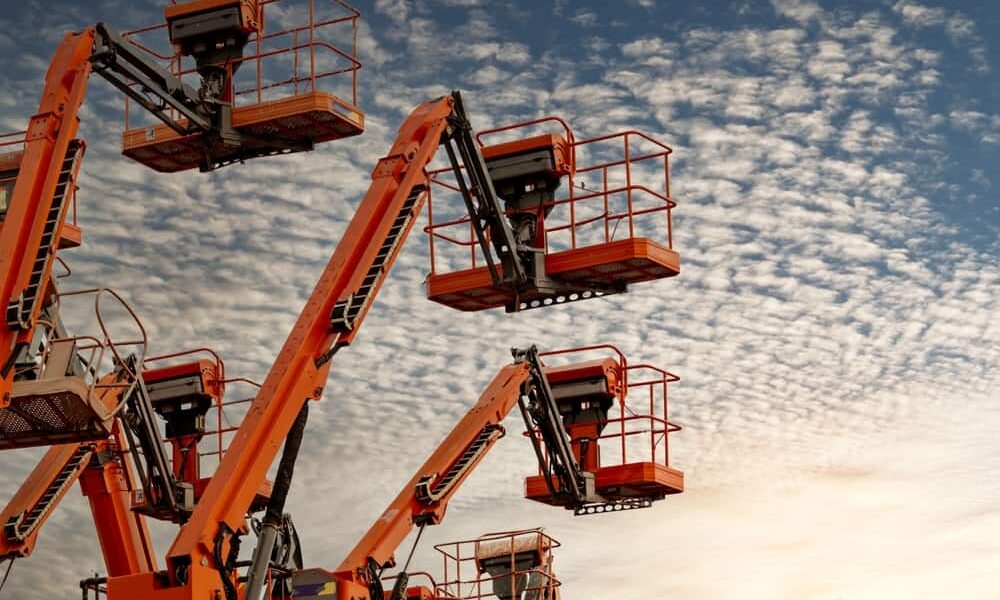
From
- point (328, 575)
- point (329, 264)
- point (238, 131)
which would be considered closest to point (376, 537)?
point (328, 575)

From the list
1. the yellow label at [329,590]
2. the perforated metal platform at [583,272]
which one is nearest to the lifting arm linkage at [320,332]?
the yellow label at [329,590]

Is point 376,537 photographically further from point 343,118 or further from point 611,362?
point 611,362

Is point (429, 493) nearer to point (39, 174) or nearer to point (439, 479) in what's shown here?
point (439, 479)

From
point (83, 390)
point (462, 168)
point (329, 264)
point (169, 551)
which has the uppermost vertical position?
point (462, 168)

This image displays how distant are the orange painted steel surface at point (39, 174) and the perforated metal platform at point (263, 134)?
3.50 m

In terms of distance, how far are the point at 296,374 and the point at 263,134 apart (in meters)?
5.36

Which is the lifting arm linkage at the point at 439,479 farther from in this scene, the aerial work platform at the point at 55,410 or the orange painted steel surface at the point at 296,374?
the aerial work platform at the point at 55,410

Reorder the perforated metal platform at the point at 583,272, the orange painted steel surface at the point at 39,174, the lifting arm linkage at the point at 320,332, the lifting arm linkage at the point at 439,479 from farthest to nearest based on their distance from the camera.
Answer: the perforated metal platform at the point at 583,272, the lifting arm linkage at the point at 439,479, the lifting arm linkage at the point at 320,332, the orange painted steel surface at the point at 39,174

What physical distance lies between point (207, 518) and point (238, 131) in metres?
7.21

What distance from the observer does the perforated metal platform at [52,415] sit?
1691cm

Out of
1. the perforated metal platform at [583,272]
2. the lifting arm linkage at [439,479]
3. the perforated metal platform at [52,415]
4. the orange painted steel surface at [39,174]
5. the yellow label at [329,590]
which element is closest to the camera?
the perforated metal platform at [52,415]

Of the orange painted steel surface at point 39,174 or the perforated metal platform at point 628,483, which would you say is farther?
the perforated metal platform at point 628,483

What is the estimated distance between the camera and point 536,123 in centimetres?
2514

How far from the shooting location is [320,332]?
19.4 metres
